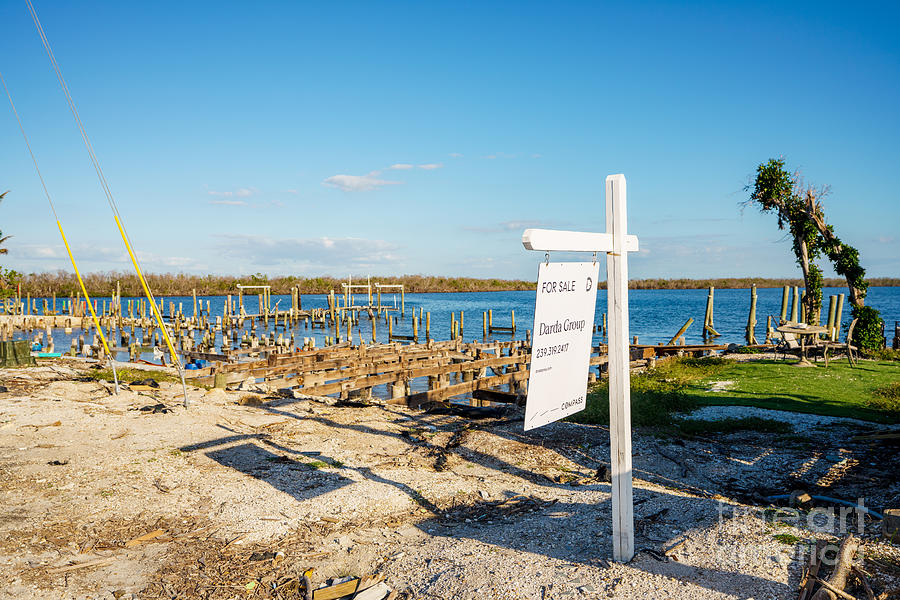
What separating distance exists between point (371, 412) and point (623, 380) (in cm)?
799

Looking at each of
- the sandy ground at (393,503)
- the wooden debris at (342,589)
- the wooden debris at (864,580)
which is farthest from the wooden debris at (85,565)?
the wooden debris at (864,580)

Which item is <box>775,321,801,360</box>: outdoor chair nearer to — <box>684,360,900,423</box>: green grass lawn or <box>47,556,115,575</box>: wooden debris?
<box>684,360,900,423</box>: green grass lawn

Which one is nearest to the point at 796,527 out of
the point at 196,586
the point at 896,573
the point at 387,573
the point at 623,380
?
the point at 896,573

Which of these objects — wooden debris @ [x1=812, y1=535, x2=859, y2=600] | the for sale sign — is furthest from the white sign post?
wooden debris @ [x1=812, y1=535, x2=859, y2=600]

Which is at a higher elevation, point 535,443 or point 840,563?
point 840,563

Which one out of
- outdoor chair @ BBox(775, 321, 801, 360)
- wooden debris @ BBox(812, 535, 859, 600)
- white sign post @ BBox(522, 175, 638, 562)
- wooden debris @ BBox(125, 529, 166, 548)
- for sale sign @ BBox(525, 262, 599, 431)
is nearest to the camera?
wooden debris @ BBox(812, 535, 859, 600)

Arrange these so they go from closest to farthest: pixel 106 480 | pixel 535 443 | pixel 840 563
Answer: pixel 840 563
pixel 106 480
pixel 535 443

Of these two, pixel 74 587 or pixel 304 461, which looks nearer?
pixel 74 587

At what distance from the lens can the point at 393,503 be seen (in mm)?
6477

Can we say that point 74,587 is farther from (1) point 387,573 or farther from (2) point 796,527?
(2) point 796,527

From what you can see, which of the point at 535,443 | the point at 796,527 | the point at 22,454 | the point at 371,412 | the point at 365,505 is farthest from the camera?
the point at 371,412

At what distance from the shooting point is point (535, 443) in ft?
30.3

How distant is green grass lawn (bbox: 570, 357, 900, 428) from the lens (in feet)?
35.4

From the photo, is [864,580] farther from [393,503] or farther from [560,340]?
[393,503]
